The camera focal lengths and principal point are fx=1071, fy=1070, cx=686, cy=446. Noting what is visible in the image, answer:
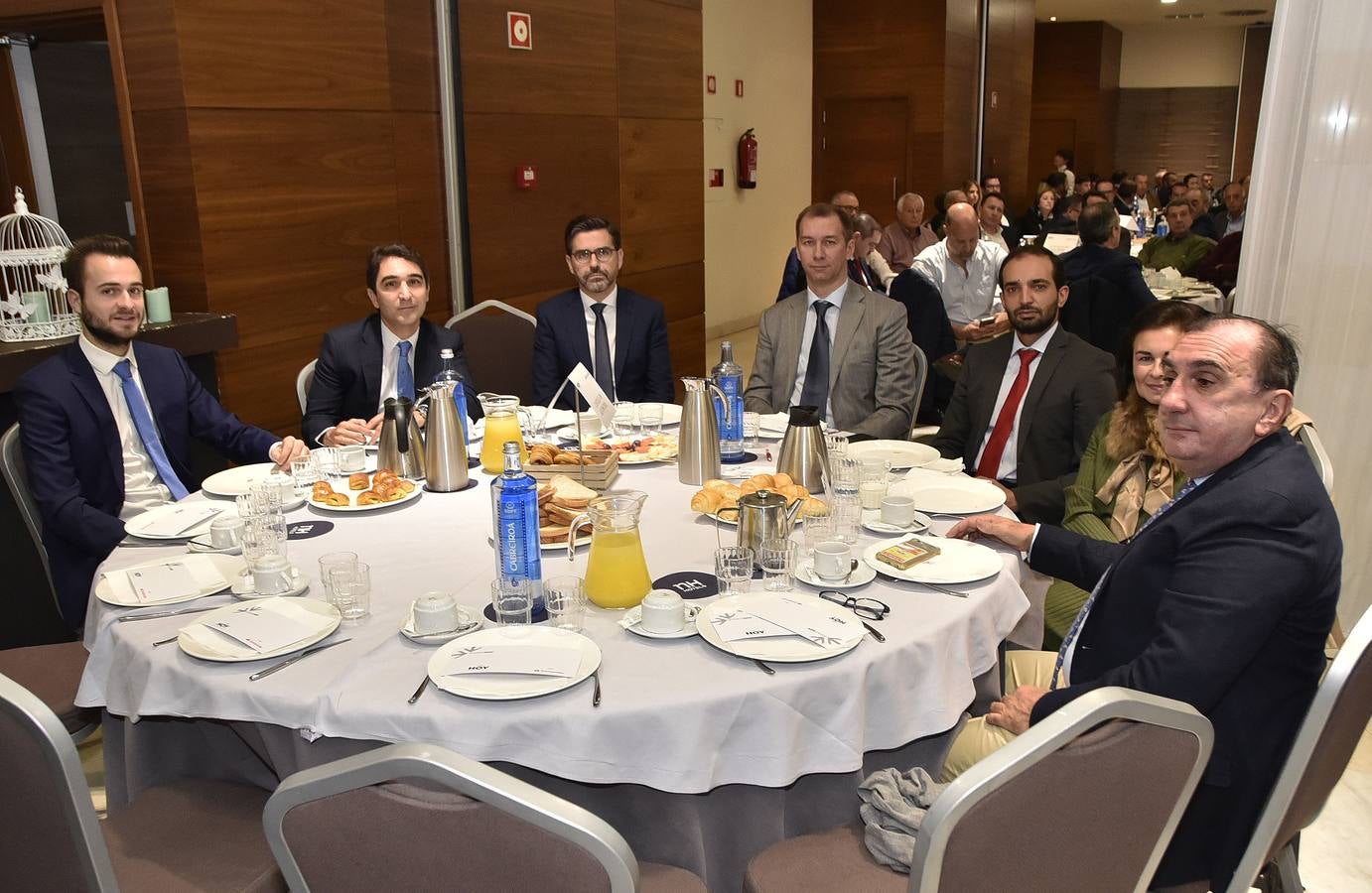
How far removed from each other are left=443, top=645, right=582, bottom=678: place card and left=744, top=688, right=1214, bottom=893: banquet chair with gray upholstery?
66 centimetres

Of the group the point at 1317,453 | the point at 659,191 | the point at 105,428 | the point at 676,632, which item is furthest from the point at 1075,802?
the point at 659,191

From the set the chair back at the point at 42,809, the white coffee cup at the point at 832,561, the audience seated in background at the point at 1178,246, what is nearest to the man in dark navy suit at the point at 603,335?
the white coffee cup at the point at 832,561

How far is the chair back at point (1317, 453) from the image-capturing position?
2459mm

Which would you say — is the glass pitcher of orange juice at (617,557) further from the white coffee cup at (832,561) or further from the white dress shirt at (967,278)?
the white dress shirt at (967,278)

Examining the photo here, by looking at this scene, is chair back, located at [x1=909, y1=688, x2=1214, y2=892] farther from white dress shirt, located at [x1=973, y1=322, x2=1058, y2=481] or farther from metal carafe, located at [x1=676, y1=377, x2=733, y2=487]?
white dress shirt, located at [x1=973, y1=322, x2=1058, y2=481]

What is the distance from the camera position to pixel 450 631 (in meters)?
1.88

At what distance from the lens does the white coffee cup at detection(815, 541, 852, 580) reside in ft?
6.79

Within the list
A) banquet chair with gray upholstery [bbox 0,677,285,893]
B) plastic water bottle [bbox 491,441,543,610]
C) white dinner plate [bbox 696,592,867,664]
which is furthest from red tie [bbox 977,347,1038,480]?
banquet chair with gray upholstery [bbox 0,677,285,893]

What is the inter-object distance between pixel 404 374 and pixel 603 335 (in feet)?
2.86

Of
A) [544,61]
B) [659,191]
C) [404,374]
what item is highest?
[544,61]

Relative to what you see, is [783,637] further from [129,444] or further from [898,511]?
[129,444]

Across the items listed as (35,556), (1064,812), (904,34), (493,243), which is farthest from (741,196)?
(1064,812)

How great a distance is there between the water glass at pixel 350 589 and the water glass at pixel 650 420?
140 cm

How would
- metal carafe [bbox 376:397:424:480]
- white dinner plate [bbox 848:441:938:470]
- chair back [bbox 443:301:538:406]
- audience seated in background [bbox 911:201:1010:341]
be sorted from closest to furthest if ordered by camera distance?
1. metal carafe [bbox 376:397:424:480]
2. white dinner plate [bbox 848:441:938:470]
3. chair back [bbox 443:301:538:406]
4. audience seated in background [bbox 911:201:1010:341]
